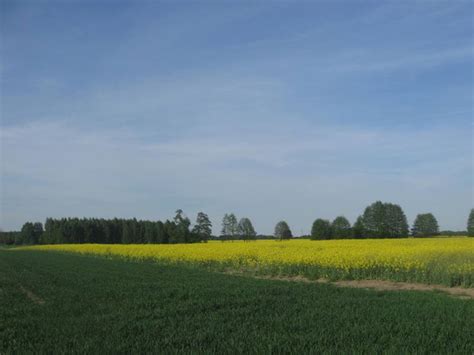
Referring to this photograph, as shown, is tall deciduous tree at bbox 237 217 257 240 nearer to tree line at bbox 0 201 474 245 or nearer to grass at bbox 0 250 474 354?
tree line at bbox 0 201 474 245

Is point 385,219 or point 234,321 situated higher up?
point 385,219

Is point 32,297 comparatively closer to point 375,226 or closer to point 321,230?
point 321,230

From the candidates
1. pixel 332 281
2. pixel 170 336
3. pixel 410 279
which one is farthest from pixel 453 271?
pixel 170 336

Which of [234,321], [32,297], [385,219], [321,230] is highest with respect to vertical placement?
[385,219]

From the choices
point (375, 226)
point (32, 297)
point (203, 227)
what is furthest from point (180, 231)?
point (32, 297)

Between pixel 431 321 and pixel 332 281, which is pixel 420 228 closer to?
pixel 332 281

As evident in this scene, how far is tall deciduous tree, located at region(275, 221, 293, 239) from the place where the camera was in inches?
4678

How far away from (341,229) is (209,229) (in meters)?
34.5

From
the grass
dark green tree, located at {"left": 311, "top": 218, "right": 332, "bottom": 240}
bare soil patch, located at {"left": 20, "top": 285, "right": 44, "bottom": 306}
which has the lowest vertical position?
bare soil patch, located at {"left": 20, "top": 285, "right": 44, "bottom": 306}

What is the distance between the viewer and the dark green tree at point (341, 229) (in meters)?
88.5

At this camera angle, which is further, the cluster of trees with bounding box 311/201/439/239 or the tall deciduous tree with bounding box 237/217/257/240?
the tall deciduous tree with bounding box 237/217/257/240

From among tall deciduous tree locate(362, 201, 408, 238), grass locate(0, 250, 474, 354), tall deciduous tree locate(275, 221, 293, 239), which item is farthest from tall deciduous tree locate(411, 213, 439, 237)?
grass locate(0, 250, 474, 354)

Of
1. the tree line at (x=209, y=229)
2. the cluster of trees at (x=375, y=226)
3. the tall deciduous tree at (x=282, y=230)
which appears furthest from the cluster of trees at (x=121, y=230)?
the cluster of trees at (x=375, y=226)

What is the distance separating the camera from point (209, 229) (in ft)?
368
